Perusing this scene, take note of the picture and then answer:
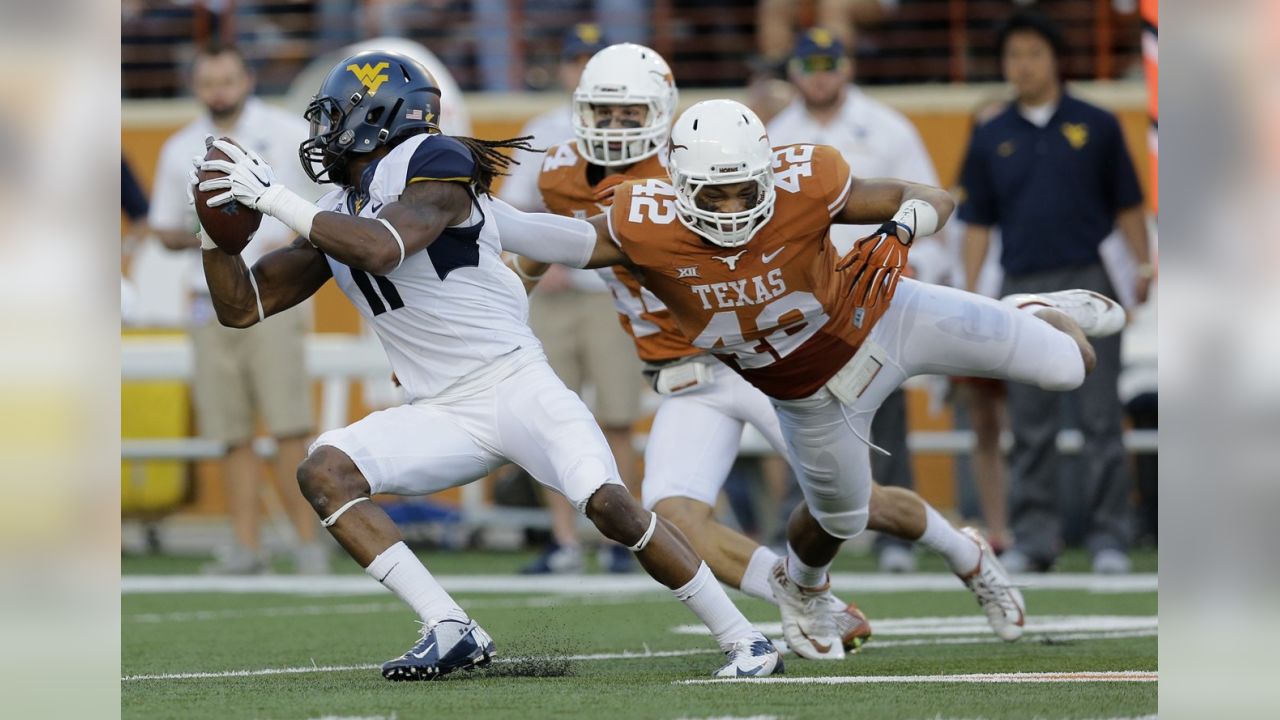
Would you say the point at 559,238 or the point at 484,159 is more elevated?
the point at 484,159

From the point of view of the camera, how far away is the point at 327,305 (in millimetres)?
12180

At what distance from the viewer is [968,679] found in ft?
15.2

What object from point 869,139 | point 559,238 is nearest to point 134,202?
point 869,139

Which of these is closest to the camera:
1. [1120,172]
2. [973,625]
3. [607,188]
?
[607,188]

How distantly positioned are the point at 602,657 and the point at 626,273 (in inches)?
45.3

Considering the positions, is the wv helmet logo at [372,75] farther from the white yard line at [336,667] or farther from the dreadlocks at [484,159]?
the white yard line at [336,667]

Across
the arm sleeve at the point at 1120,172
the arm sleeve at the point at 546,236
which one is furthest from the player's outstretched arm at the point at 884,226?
the arm sleeve at the point at 1120,172

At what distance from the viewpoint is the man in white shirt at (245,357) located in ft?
28.3

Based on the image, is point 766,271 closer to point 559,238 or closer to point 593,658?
point 559,238

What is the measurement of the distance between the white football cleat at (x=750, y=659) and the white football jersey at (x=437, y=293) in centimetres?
97

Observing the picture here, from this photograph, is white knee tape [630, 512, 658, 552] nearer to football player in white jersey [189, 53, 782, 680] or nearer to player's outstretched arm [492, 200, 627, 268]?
football player in white jersey [189, 53, 782, 680]

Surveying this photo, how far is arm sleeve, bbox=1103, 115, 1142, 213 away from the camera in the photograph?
845cm

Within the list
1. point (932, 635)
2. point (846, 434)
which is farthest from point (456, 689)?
point (932, 635)
